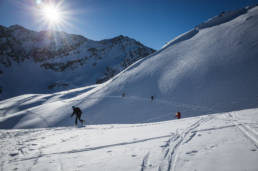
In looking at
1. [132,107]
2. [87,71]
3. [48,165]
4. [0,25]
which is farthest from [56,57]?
[48,165]

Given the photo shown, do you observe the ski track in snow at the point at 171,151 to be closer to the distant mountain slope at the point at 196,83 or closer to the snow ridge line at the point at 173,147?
the snow ridge line at the point at 173,147

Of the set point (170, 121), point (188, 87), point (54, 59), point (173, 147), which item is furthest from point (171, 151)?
point (54, 59)

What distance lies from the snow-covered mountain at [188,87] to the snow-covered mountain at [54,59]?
223ft

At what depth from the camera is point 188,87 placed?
1639 centimetres

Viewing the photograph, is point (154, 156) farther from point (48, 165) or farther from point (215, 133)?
point (48, 165)

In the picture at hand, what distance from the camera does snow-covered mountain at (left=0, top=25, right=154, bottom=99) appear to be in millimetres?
84938

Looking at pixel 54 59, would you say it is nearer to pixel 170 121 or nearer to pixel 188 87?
pixel 188 87

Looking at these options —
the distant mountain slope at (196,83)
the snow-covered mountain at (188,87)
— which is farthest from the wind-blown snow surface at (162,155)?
the distant mountain slope at (196,83)

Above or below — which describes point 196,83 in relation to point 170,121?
above

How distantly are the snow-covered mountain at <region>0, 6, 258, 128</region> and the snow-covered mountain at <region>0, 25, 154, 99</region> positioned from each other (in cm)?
6807

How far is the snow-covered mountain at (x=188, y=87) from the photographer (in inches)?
523

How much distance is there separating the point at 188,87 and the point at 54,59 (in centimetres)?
13504

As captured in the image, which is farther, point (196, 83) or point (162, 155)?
point (196, 83)

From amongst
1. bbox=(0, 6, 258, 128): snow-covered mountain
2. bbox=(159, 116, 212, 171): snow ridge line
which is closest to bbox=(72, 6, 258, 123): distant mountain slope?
bbox=(0, 6, 258, 128): snow-covered mountain
